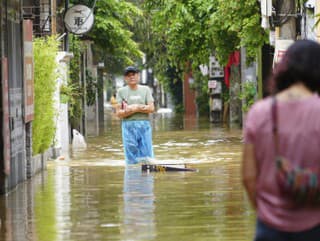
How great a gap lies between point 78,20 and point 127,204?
1578 centimetres

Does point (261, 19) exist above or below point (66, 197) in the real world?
above

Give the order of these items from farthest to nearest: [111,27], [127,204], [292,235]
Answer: [111,27], [127,204], [292,235]

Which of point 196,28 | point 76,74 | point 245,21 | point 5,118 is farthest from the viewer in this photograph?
point 76,74

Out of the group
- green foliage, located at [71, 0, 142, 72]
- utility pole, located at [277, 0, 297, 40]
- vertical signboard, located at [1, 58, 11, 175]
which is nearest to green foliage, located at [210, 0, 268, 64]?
utility pole, located at [277, 0, 297, 40]

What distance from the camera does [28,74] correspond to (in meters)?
17.6

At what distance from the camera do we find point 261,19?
86.9 feet

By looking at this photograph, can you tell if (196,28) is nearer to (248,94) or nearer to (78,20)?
(248,94)

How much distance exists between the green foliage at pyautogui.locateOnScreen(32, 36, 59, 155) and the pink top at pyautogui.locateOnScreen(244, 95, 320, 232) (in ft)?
44.0

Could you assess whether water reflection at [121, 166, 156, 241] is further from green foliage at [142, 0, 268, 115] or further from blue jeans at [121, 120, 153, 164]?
green foliage at [142, 0, 268, 115]

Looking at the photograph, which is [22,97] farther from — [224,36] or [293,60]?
[224,36]

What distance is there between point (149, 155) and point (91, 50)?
25.0 m

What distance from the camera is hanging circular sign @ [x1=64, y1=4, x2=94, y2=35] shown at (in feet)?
94.3

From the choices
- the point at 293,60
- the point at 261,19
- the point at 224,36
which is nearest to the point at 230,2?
the point at 261,19

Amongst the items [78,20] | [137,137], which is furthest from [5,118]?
[78,20]
